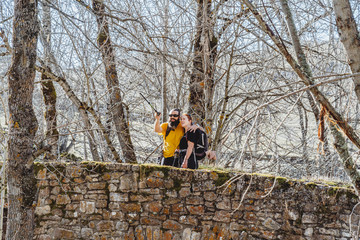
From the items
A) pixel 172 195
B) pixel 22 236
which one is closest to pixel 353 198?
pixel 172 195

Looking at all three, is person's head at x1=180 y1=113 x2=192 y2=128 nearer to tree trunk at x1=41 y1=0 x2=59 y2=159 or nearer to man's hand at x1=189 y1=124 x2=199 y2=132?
man's hand at x1=189 y1=124 x2=199 y2=132

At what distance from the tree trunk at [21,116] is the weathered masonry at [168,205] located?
82 cm

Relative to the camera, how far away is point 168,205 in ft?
18.0

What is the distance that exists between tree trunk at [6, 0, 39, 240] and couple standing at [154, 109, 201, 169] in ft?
5.76

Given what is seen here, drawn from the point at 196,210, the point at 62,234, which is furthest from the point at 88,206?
the point at 196,210

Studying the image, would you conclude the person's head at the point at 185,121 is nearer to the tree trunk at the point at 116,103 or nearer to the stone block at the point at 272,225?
the stone block at the point at 272,225

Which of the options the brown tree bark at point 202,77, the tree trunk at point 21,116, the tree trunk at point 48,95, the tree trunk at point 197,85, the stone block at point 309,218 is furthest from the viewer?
the tree trunk at point 197,85

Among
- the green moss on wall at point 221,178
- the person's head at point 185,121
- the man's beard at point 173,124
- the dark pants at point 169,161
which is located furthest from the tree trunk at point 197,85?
the green moss on wall at point 221,178

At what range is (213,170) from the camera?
18.0 feet

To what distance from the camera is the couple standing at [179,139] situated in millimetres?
5465

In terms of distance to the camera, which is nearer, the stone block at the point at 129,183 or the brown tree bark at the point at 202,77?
the stone block at the point at 129,183

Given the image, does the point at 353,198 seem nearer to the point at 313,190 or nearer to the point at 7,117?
the point at 313,190

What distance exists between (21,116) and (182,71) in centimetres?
453

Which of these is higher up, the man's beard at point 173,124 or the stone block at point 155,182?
the man's beard at point 173,124
